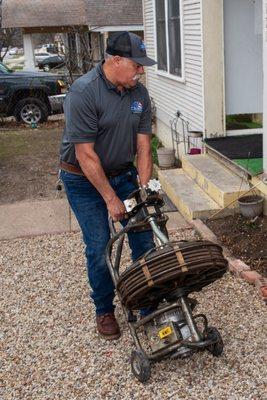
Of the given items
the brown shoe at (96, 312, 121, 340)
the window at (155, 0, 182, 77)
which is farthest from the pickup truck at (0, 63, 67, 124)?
the brown shoe at (96, 312, 121, 340)

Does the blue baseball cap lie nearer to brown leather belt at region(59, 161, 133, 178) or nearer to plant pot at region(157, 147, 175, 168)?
brown leather belt at region(59, 161, 133, 178)

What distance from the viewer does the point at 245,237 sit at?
5.45m

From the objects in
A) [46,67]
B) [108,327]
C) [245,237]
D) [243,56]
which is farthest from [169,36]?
[46,67]

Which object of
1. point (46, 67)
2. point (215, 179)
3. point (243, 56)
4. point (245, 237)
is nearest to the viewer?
point (245, 237)

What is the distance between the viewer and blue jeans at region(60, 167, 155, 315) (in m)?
3.69

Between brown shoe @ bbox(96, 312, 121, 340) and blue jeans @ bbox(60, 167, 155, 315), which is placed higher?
blue jeans @ bbox(60, 167, 155, 315)

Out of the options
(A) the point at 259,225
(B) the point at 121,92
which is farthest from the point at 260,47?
(B) the point at 121,92

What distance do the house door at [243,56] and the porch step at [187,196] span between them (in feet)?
3.89

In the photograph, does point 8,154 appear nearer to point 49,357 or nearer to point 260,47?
point 260,47

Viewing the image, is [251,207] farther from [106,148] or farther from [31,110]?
[31,110]

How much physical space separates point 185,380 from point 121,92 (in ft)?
5.69

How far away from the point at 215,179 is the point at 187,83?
2407 millimetres

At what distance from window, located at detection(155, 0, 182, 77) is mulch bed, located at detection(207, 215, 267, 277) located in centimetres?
386

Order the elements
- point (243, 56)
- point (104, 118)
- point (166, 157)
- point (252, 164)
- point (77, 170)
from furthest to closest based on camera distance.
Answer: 1. point (166, 157)
2. point (243, 56)
3. point (252, 164)
4. point (77, 170)
5. point (104, 118)
